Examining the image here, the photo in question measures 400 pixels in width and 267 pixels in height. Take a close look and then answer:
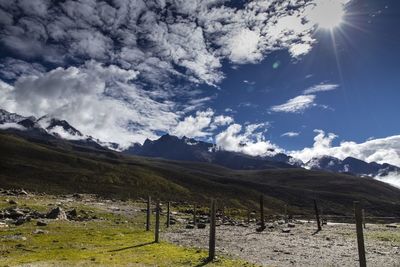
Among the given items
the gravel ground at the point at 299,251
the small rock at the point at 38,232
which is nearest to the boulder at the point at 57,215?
the small rock at the point at 38,232

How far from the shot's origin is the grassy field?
2679 cm

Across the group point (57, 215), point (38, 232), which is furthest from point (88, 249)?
point (57, 215)

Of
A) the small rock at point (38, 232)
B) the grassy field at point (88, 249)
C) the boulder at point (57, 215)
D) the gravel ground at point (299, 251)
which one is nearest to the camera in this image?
the grassy field at point (88, 249)

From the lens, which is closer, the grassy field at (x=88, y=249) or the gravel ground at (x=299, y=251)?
the grassy field at (x=88, y=249)

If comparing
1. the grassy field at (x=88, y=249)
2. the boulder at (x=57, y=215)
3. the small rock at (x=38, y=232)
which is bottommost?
the grassy field at (x=88, y=249)

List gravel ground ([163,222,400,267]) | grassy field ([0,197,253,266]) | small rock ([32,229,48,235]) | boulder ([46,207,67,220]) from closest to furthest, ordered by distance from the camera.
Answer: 1. grassy field ([0,197,253,266])
2. gravel ground ([163,222,400,267])
3. small rock ([32,229,48,235])
4. boulder ([46,207,67,220])

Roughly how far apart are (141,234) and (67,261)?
1767 cm

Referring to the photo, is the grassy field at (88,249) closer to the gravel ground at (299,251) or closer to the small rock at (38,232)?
the small rock at (38,232)

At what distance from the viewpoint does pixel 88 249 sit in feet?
108

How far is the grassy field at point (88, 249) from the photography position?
87.9 feet

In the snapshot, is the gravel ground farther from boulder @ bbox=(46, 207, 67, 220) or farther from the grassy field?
boulder @ bbox=(46, 207, 67, 220)

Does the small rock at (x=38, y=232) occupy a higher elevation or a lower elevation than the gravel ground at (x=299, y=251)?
higher

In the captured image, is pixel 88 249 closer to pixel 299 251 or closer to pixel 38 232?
pixel 38 232

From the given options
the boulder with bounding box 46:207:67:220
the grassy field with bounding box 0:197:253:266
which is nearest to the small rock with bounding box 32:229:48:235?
the grassy field with bounding box 0:197:253:266
